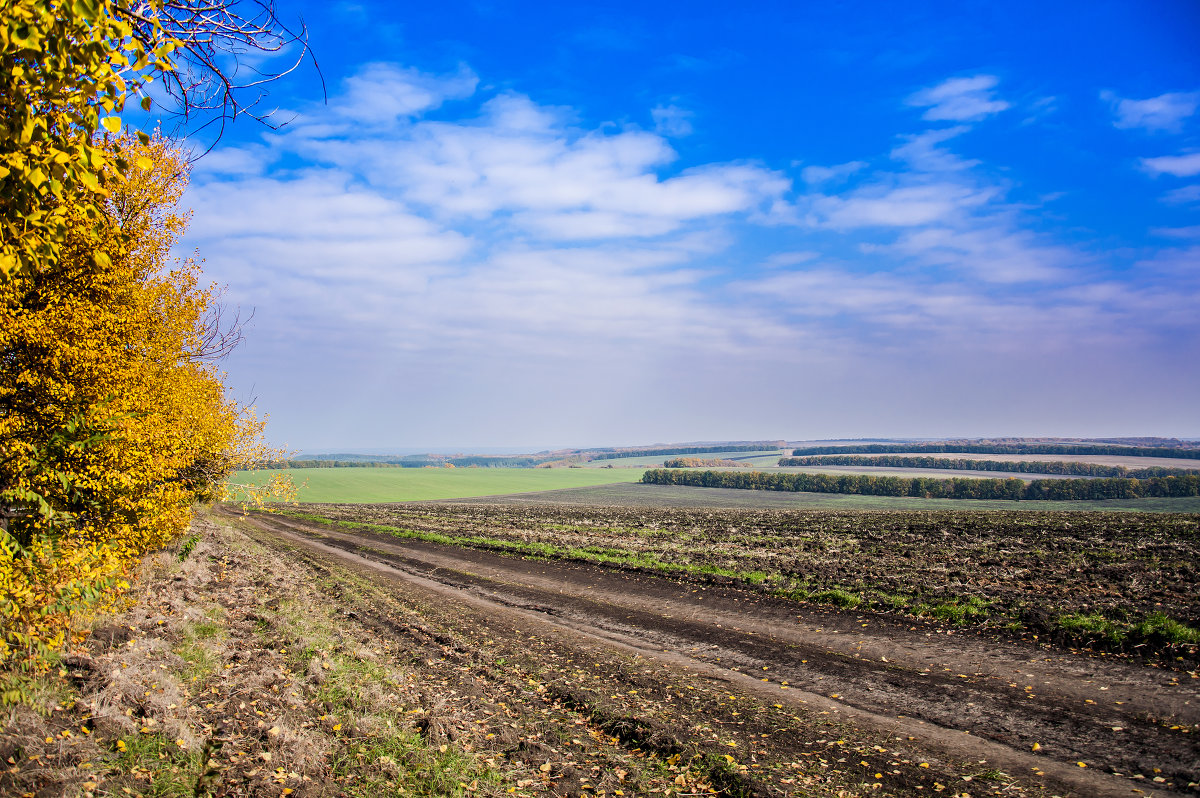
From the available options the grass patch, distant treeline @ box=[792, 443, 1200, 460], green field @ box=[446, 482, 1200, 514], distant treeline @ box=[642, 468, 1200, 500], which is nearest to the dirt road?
the grass patch

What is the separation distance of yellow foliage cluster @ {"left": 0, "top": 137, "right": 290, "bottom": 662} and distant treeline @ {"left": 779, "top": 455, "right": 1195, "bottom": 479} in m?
99.2

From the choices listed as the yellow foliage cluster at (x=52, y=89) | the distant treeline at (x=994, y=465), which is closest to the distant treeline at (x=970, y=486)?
the distant treeline at (x=994, y=465)

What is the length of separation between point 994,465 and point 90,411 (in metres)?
119

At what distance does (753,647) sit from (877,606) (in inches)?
195

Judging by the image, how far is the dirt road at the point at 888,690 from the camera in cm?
687

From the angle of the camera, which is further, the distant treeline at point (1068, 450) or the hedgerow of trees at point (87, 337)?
the distant treeline at point (1068, 450)

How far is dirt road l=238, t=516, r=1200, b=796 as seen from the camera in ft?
22.5

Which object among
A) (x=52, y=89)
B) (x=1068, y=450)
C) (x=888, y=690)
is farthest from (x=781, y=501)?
(x=1068, y=450)

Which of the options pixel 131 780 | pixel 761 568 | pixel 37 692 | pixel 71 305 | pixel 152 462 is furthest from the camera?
pixel 761 568

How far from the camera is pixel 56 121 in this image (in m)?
4.20

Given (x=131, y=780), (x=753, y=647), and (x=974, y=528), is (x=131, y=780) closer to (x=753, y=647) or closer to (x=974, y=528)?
(x=753, y=647)

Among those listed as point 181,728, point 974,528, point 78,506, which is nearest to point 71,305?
point 78,506

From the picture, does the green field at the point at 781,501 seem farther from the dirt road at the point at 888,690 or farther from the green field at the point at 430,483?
the dirt road at the point at 888,690

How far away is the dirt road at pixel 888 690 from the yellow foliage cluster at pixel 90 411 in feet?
24.2
